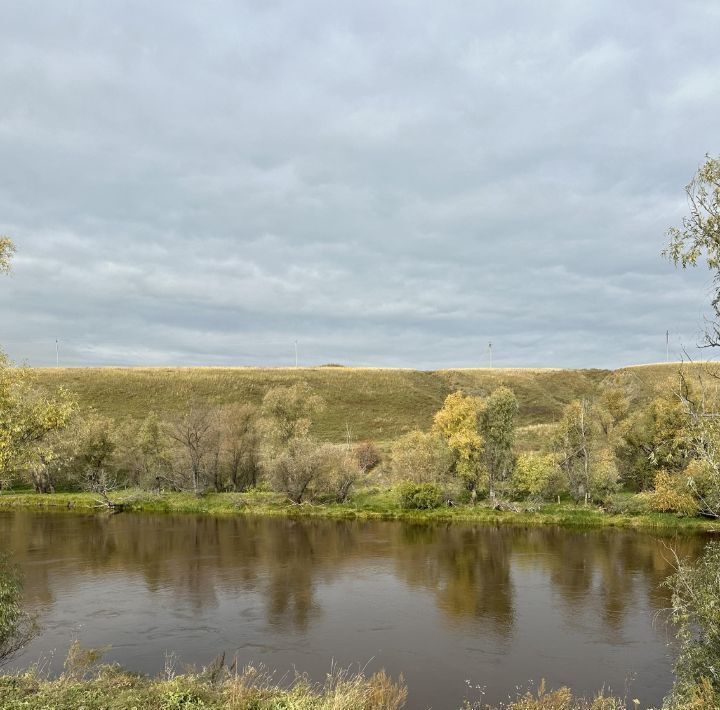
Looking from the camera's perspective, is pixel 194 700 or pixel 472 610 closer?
pixel 194 700

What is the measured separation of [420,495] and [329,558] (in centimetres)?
1833

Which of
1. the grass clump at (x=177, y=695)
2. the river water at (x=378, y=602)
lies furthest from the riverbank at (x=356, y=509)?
the grass clump at (x=177, y=695)

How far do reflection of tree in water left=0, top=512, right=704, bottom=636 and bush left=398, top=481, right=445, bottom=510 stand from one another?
437 centimetres

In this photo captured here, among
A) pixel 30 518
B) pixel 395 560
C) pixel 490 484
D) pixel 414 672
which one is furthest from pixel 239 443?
pixel 414 672

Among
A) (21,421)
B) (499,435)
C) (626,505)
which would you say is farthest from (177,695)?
(626,505)

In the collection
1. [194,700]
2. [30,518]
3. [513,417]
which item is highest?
[513,417]

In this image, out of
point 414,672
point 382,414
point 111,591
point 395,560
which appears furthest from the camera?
point 382,414

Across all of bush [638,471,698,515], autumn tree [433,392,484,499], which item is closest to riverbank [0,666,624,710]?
bush [638,471,698,515]

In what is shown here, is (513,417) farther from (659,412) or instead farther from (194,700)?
(194,700)

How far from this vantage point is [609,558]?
123 ft

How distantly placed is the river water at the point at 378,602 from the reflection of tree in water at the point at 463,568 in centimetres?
14

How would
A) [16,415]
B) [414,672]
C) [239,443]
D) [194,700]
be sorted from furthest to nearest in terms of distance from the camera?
1. [239,443]
2. [414,672]
3. [16,415]
4. [194,700]

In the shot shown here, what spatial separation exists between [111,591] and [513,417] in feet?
123

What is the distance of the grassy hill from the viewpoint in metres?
104
